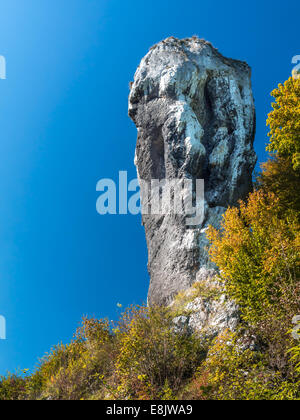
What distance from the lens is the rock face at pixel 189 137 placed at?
17.3 meters

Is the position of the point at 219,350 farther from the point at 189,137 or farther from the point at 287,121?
the point at 189,137

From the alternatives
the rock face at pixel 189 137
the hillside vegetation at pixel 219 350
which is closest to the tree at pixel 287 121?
the rock face at pixel 189 137

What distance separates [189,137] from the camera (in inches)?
747

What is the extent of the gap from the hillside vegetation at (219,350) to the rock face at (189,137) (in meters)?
3.18

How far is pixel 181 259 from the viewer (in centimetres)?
1688

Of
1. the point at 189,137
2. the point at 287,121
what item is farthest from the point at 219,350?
the point at 189,137

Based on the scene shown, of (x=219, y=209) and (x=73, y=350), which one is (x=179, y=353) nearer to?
(x=73, y=350)

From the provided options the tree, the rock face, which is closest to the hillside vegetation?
the rock face

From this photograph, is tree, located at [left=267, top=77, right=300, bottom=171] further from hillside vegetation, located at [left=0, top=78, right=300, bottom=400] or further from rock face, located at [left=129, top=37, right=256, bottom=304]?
hillside vegetation, located at [left=0, top=78, right=300, bottom=400]

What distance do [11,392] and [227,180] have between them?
14.5 m

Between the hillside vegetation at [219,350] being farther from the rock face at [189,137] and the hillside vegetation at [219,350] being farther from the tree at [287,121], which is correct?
the tree at [287,121]

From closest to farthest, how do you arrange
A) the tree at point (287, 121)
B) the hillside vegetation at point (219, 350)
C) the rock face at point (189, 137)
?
the hillside vegetation at point (219, 350), the tree at point (287, 121), the rock face at point (189, 137)

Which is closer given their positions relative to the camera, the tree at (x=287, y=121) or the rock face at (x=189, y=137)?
the tree at (x=287, y=121)

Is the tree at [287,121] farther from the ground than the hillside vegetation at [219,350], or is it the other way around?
the tree at [287,121]
